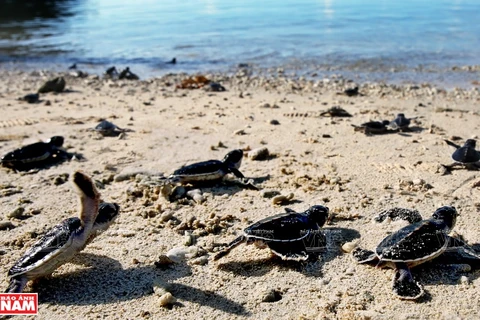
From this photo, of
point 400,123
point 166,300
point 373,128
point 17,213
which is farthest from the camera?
point 400,123

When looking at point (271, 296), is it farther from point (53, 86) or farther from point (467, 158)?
point (53, 86)

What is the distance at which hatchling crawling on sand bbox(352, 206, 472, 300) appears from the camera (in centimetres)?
262

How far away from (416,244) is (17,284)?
90.6 inches

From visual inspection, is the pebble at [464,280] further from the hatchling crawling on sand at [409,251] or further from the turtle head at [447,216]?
the turtle head at [447,216]

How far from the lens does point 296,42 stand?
1490 centimetres

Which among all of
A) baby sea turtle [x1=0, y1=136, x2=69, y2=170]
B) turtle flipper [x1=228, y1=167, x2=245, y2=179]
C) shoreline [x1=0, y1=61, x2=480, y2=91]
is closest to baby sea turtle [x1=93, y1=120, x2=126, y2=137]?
baby sea turtle [x1=0, y1=136, x2=69, y2=170]

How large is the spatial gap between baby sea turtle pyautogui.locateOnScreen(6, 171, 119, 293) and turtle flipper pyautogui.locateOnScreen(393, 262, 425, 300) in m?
1.79

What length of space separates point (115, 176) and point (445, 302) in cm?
312

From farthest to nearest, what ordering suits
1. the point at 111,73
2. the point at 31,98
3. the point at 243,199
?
the point at 111,73
the point at 31,98
the point at 243,199

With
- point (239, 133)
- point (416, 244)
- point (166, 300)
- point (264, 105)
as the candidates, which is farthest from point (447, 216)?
point (264, 105)

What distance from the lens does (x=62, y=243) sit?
2.72m

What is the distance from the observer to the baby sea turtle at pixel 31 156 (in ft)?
15.8

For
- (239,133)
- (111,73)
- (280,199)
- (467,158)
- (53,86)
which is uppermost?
(467,158)

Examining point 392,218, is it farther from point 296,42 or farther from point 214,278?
point 296,42
